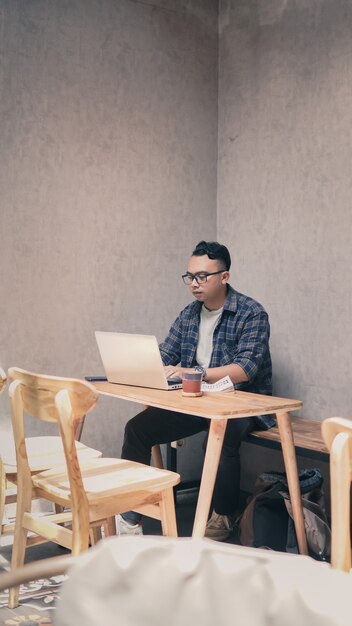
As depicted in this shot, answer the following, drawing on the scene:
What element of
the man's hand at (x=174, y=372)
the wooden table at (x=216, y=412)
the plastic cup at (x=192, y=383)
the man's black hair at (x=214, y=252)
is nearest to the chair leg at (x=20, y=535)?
the wooden table at (x=216, y=412)

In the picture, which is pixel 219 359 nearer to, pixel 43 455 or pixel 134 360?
pixel 134 360

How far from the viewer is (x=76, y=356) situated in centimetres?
371

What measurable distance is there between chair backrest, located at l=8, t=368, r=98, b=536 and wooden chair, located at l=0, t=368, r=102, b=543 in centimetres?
16

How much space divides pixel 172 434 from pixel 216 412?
964 millimetres

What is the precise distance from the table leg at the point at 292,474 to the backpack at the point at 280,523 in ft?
0.39

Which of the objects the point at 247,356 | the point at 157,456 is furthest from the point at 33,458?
the point at 247,356

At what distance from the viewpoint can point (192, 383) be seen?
2.65 metres

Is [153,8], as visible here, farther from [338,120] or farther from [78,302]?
[78,302]

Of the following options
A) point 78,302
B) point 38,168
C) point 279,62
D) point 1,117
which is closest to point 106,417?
point 78,302

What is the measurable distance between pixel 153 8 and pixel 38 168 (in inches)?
49.5

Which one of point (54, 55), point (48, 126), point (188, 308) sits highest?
point (54, 55)

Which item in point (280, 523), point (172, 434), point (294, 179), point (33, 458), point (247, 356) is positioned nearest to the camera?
point (33, 458)

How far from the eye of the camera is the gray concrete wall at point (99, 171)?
3521 mm

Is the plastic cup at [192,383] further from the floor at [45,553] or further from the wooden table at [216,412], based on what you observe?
the floor at [45,553]
